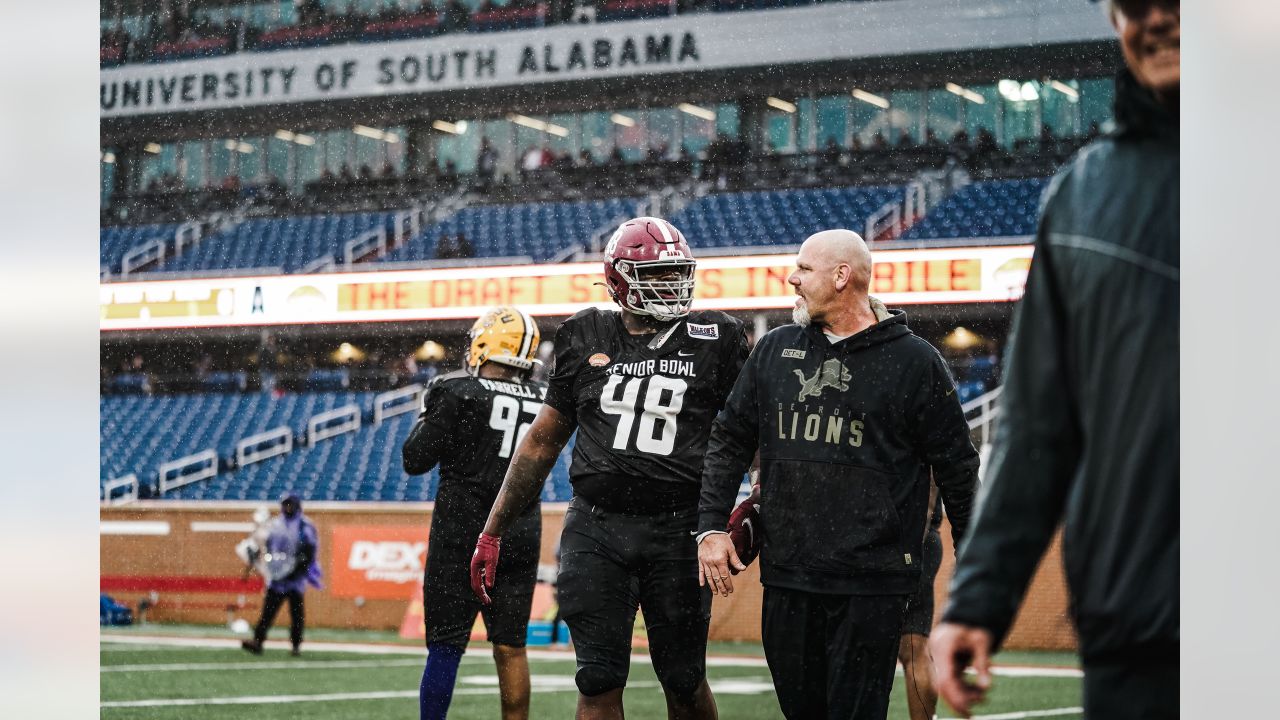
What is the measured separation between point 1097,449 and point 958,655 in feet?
0.82

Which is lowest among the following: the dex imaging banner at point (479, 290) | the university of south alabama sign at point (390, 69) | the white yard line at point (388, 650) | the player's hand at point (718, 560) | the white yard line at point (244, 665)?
the white yard line at point (388, 650)

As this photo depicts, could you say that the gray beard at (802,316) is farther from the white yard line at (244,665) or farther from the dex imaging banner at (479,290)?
the dex imaging banner at (479,290)

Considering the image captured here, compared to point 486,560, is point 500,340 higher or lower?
higher

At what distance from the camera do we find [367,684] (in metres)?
5.36

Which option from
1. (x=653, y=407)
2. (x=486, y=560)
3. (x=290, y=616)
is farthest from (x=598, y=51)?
(x=653, y=407)

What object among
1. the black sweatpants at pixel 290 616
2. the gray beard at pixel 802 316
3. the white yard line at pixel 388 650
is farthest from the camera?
the black sweatpants at pixel 290 616

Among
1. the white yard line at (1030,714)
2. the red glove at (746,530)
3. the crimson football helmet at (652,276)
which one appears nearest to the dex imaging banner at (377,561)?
the white yard line at (1030,714)

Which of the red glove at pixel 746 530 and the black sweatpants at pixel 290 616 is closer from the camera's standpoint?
the red glove at pixel 746 530

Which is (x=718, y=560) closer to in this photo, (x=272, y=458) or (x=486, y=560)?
(x=486, y=560)

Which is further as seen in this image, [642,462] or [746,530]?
[642,462]

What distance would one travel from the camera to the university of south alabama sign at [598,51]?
530 inches

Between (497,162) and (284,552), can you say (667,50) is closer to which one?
(497,162)

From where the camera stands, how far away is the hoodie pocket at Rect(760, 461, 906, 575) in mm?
2484
